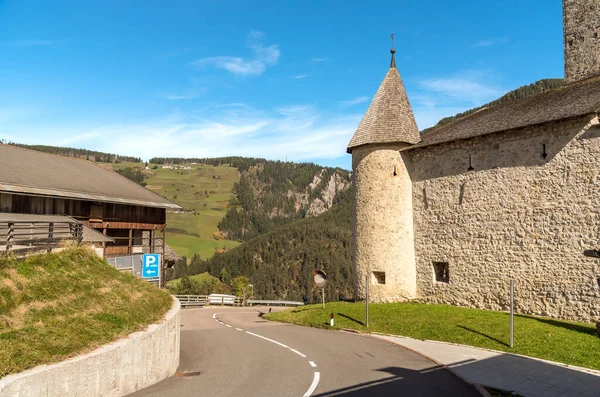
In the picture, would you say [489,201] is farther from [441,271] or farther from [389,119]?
[389,119]

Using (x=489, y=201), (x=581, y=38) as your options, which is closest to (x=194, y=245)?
(x=489, y=201)

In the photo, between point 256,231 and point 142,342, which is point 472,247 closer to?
point 142,342

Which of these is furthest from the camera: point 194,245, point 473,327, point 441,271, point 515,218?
point 194,245

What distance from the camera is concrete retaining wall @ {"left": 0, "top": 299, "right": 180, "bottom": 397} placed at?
21.7 feet

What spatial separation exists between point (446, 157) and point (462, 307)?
7131 mm

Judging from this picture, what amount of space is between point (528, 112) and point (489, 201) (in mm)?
4165

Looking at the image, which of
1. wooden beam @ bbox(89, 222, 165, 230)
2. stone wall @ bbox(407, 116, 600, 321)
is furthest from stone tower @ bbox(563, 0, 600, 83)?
wooden beam @ bbox(89, 222, 165, 230)

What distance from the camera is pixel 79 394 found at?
7.30 metres

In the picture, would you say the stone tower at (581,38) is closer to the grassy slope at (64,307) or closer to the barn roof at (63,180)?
the grassy slope at (64,307)

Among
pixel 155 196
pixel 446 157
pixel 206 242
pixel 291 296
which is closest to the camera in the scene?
pixel 446 157

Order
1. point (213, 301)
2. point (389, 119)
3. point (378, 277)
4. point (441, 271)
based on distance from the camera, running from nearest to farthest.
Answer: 1. point (441, 271)
2. point (378, 277)
3. point (389, 119)
4. point (213, 301)

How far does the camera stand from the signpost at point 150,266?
2103 centimetres

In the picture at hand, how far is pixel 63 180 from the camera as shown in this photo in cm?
2489

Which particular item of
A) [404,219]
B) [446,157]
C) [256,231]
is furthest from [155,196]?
[256,231]
